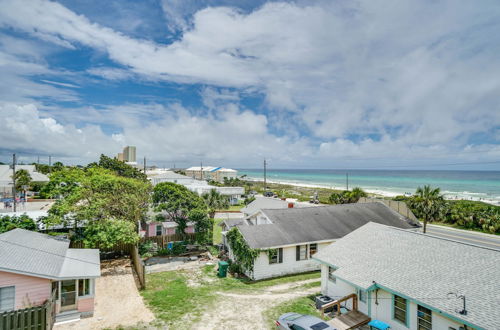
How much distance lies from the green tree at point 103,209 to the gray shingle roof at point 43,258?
3337mm

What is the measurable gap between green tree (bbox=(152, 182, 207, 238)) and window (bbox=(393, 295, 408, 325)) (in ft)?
58.6

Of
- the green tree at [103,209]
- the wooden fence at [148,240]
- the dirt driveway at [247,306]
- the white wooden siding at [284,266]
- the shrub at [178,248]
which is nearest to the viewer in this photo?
the dirt driveway at [247,306]

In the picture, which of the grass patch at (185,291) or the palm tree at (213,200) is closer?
the grass patch at (185,291)

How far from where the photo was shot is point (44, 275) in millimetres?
12664

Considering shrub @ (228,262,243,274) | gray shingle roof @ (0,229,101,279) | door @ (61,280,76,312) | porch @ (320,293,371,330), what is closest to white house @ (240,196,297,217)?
shrub @ (228,262,243,274)

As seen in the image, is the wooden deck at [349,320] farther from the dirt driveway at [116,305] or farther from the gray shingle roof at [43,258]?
the gray shingle roof at [43,258]

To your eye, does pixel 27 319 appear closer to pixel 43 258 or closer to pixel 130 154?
pixel 43 258

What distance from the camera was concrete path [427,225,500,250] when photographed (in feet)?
92.8

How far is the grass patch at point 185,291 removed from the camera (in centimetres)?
1391

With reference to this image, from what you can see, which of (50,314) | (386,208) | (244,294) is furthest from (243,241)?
(386,208)

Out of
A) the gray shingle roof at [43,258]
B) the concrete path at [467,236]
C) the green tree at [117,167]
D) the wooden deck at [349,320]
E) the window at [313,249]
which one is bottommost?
the wooden deck at [349,320]

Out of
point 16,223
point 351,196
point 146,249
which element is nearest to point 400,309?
point 146,249

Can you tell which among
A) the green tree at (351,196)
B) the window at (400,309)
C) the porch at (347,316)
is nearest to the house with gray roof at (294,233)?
the porch at (347,316)

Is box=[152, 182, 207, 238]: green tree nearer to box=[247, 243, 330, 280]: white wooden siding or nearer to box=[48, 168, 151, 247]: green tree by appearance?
box=[48, 168, 151, 247]: green tree
